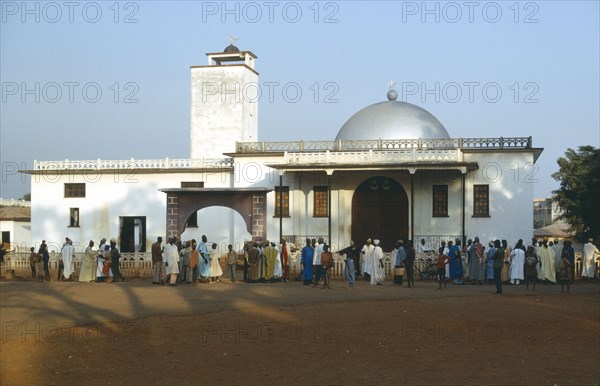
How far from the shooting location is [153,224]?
113 feet

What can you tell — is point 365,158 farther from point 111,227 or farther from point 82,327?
point 82,327

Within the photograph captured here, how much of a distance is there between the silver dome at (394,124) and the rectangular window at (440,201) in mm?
2713

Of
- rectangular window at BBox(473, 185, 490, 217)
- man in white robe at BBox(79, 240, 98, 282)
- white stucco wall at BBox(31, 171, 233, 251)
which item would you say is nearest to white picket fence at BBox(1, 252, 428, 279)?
man in white robe at BBox(79, 240, 98, 282)

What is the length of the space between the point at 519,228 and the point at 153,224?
16149mm

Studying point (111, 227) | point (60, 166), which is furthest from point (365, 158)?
point (60, 166)

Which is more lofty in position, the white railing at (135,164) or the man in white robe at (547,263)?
the white railing at (135,164)

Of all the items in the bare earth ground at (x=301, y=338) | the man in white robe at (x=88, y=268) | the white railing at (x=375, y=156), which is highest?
the white railing at (x=375, y=156)

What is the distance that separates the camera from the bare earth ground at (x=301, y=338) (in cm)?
992

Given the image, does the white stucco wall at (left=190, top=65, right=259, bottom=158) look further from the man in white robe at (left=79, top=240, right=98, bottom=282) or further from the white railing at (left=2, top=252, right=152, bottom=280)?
the man in white robe at (left=79, top=240, right=98, bottom=282)

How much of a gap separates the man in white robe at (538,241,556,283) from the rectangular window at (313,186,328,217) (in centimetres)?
1201

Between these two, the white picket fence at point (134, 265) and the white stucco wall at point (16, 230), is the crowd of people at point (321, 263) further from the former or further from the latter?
the white stucco wall at point (16, 230)

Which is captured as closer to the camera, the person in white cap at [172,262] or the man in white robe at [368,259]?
the person in white cap at [172,262]

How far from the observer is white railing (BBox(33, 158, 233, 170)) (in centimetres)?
3394

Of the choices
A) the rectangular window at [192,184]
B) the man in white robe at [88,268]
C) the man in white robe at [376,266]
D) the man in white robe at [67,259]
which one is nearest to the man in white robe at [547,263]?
the man in white robe at [376,266]
